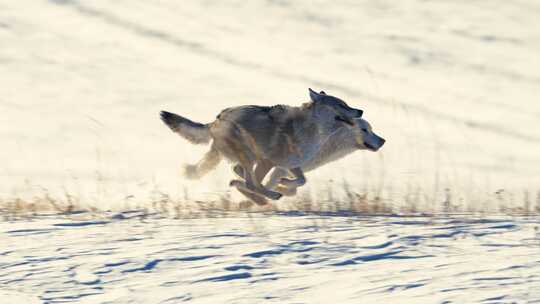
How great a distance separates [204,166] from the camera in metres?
11.0

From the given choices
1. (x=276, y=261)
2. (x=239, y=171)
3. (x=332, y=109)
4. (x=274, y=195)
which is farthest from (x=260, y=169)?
(x=276, y=261)

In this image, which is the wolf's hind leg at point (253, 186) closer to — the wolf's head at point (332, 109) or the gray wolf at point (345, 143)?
the gray wolf at point (345, 143)

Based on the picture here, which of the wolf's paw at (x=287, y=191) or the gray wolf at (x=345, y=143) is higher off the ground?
the gray wolf at (x=345, y=143)

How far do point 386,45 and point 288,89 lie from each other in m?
4.97

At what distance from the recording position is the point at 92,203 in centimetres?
1018

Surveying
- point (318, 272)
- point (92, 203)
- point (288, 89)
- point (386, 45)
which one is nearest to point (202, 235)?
point (318, 272)

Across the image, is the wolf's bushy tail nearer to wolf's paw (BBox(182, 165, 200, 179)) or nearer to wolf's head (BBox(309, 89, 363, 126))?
wolf's paw (BBox(182, 165, 200, 179))

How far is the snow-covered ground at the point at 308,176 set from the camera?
6.33 meters

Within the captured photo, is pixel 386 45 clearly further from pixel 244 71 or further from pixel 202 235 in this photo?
pixel 202 235

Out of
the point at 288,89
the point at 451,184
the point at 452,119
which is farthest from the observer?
the point at 288,89

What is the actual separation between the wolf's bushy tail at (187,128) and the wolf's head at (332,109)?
3.49ft

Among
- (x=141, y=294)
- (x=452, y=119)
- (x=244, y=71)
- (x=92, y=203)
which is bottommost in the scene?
(x=141, y=294)

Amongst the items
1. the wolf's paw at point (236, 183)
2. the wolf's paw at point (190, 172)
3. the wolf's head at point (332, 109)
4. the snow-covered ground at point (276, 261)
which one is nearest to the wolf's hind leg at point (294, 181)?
the wolf's paw at point (236, 183)

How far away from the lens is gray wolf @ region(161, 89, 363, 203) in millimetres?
10516
